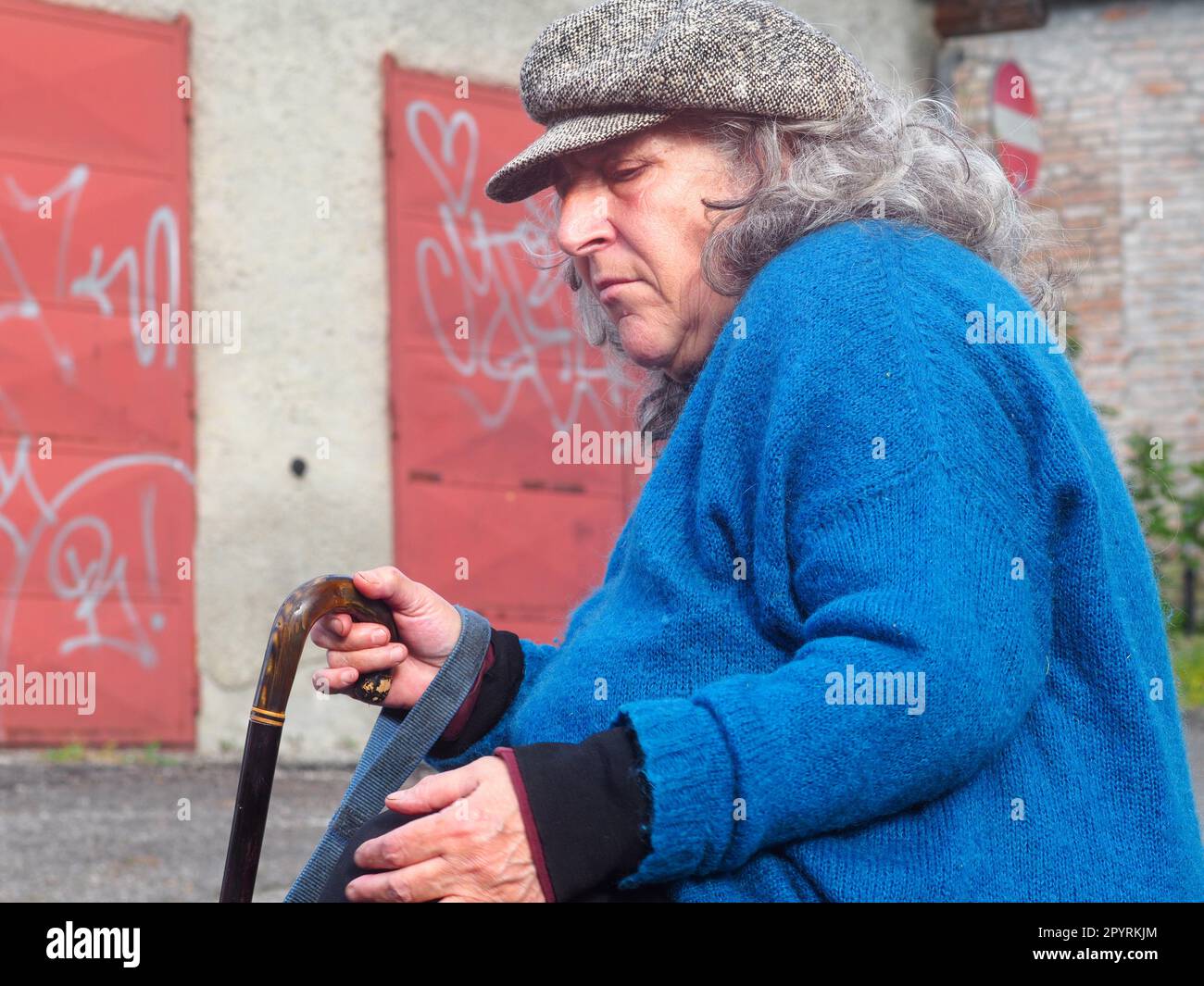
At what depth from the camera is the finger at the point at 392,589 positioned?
2130 millimetres

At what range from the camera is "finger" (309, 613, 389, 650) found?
2.14 meters

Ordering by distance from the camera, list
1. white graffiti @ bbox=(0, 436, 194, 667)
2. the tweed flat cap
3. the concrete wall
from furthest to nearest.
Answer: the concrete wall
white graffiti @ bbox=(0, 436, 194, 667)
the tweed flat cap

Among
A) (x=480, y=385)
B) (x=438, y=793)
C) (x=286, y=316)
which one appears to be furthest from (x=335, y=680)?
(x=480, y=385)

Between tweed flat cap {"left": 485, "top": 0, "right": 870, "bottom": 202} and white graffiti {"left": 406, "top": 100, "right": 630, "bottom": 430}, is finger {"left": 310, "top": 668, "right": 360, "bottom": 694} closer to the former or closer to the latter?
tweed flat cap {"left": 485, "top": 0, "right": 870, "bottom": 202}

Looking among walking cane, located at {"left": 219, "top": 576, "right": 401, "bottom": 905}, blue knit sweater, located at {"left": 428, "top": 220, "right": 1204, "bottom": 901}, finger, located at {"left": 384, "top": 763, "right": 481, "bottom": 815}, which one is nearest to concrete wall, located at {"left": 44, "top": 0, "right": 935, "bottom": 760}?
walking cane, located at {"left": 219, "top": 576, "right": 401, "bottom": 905}

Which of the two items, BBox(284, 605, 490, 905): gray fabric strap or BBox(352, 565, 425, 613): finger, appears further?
BBox(352, 565, 425, 613): finger

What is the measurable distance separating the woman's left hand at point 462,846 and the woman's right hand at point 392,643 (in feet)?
1.80

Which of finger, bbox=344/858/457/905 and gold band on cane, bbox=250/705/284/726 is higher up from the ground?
gold band on cane, bbox=250/705/284/726

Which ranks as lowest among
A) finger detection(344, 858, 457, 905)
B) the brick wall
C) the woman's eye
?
finger detection(344, 858, 457, 905)

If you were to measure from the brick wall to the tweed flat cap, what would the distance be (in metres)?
10.1

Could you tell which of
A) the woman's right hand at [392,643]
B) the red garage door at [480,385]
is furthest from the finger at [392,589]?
the red garage door at [480,385]

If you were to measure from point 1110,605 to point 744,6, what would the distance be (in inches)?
34.6

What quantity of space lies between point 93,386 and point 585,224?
5128mm

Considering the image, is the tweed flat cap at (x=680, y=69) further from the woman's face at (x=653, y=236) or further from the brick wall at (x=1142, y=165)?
the brick wall at (x=1142, y=165)
